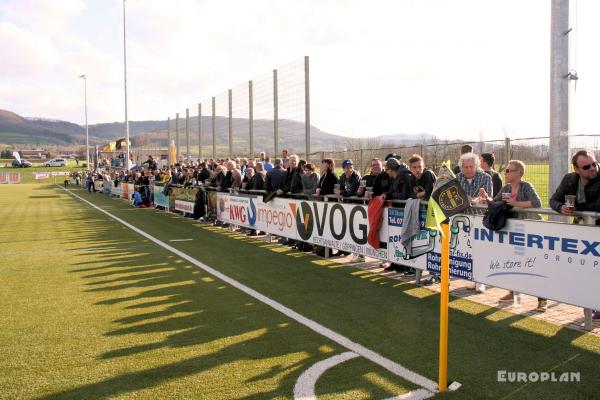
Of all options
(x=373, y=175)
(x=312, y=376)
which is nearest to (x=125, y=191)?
(x=373, y=175)

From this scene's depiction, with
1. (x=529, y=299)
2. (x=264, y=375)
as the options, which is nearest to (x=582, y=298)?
(x=529, y=299)

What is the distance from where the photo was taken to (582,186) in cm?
619

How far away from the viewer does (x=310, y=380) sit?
4531 mm

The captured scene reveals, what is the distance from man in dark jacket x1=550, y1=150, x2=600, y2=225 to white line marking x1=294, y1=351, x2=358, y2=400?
10.0 ft

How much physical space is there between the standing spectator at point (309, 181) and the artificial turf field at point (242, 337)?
2.35 m

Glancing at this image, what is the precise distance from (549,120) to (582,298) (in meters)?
2.99

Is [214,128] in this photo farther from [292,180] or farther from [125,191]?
[292,180]

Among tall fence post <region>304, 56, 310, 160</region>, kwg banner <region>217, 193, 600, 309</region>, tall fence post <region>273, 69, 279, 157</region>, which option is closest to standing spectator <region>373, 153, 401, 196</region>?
kwg banner <region>217, 193, 600, 309</region>

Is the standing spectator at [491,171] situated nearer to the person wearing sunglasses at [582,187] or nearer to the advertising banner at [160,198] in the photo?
the person wearing sunglasses at [582,187]

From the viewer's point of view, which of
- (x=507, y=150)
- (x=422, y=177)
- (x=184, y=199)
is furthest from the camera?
(x=184, y=199)

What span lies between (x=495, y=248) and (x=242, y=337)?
134 inches

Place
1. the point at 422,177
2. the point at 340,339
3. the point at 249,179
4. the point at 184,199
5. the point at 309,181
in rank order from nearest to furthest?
the point at 340,339 < the point at 422,177 < the point at 309,181 < the point at 249,179 < the point at 184,199

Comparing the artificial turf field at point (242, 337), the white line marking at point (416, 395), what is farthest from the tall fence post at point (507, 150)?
the white line marking at point (416, 395)

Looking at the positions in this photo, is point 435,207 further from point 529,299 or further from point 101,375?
point 529,299
